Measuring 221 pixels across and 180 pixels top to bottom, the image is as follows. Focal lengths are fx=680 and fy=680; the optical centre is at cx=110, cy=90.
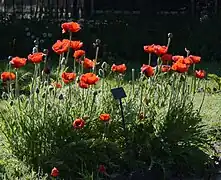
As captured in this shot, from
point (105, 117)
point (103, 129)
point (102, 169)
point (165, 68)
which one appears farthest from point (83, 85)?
point (165, 68)

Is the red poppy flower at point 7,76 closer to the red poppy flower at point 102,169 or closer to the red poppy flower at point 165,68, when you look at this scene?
the red poppy flower at point 102,169

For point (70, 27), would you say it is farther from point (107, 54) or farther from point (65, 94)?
point (107, 54)

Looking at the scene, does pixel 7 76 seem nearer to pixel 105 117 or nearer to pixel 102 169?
pixel 105 117

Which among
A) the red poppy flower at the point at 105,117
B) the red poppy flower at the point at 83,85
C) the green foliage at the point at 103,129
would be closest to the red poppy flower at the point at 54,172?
the green foliage at the point at 103,129

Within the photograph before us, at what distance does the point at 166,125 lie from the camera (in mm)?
5258

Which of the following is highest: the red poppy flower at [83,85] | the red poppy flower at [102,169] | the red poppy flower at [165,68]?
the red poppy flower at [165,68]

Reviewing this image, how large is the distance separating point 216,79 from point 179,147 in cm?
341

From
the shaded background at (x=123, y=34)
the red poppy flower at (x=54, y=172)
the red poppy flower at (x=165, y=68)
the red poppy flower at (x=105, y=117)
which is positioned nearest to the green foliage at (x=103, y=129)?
the red poppy flower at (x=165, y=68)

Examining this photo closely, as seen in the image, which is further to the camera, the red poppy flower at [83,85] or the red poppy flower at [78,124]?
the red poppy flower at [83,85]

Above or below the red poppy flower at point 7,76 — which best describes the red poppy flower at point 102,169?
below

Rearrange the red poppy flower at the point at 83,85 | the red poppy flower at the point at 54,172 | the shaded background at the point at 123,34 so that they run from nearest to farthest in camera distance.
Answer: the red poppy flower at the point at 54,172 → the red poppy flower at the point at 83,85 → the shaded background at the point at 123,34

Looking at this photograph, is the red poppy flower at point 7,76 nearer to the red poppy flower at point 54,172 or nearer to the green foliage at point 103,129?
the green foliage at point 103,129

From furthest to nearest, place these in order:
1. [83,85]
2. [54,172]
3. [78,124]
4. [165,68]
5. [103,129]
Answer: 1. [165,68]
2. [103,129]
3. [83,85]
4. [78,124]
5. [54,172]

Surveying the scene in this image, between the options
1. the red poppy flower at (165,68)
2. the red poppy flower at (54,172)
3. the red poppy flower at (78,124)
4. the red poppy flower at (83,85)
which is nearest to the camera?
the red poppy flower at (54,172)
